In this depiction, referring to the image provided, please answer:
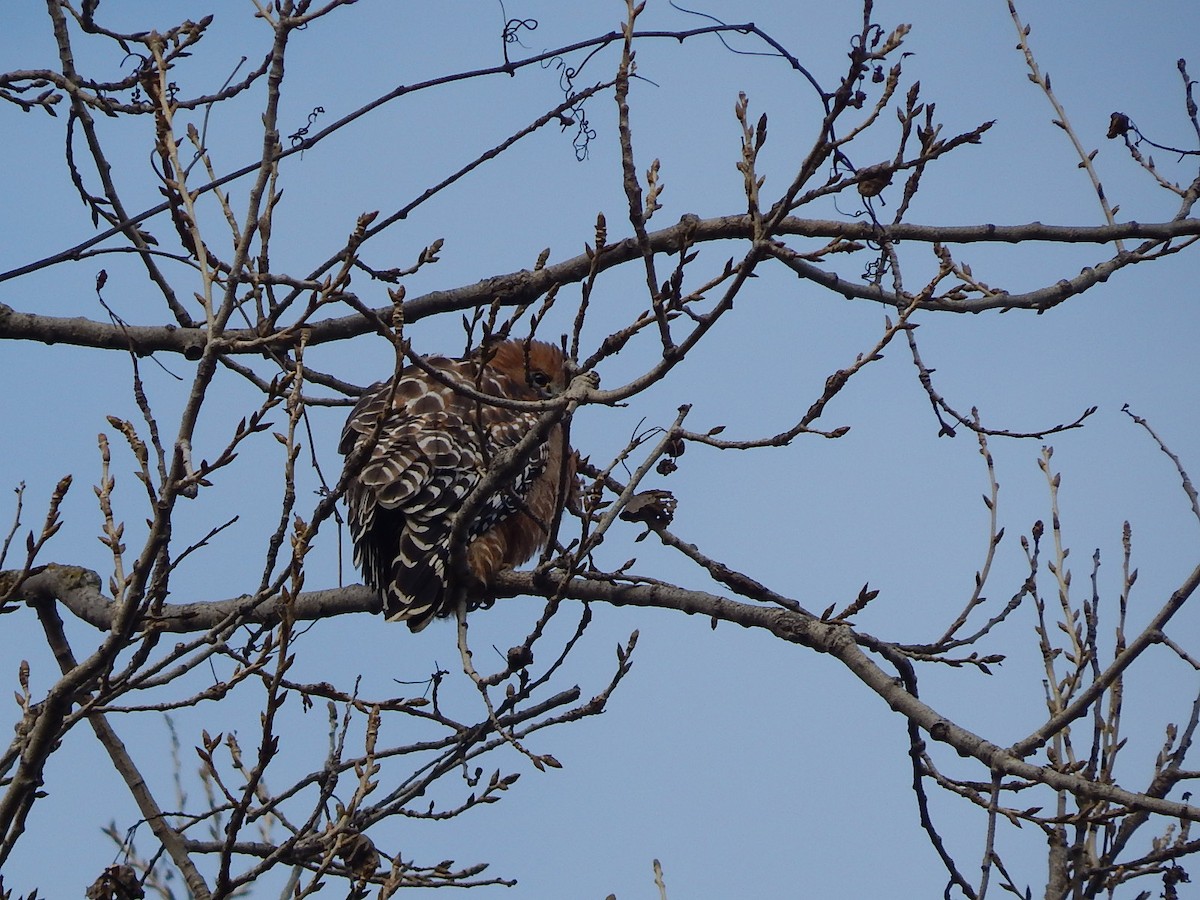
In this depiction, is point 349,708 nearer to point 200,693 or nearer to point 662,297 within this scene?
point 200,693

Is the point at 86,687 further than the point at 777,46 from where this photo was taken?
No

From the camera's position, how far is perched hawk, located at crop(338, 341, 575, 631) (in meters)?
4.77

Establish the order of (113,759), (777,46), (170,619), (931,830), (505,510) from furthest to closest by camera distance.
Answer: (505,510) < (777,46) < (113,759) < (931,830) < (170,619)

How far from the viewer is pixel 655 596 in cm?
403

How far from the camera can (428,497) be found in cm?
507

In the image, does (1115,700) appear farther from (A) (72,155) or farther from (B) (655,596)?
(A) (72,155)

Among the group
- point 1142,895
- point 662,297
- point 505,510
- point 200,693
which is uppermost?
point 505,510

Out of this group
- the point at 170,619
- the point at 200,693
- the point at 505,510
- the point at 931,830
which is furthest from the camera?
the point at 505,510

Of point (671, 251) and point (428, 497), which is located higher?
point (671, 251)

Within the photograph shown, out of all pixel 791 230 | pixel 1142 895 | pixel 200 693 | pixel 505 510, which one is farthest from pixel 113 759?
pixel 1142 895

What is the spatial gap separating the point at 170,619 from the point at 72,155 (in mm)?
2531

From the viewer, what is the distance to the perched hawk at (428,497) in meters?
4.77

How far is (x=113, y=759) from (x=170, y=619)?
153 centimetres

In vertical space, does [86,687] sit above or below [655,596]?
below
